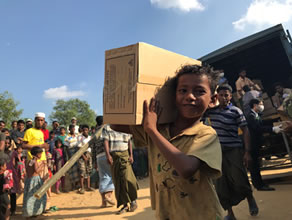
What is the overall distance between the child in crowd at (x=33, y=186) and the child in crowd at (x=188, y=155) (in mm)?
3484

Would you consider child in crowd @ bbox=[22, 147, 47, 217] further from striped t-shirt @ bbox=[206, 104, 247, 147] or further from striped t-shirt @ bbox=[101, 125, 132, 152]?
striped t-shirt @ bbox=[206, 104, 247, 147]

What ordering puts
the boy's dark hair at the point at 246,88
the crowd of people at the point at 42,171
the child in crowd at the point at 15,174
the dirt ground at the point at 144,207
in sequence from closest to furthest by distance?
the dirt ground at the point at 144,207 < the crowd of people at the point at 42,171 < the child in crowd at the point at 15,174 < the boy's dark hair at the point at 246,88

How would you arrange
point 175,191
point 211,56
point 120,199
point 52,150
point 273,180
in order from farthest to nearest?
1. point 52,150
2. point 211,56
3. point 273,180
4. point 120,199
5. point 175,191

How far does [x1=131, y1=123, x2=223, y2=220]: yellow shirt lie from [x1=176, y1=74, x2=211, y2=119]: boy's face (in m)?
0.12

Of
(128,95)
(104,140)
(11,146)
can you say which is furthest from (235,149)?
(11,146)

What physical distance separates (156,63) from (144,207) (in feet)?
12.0

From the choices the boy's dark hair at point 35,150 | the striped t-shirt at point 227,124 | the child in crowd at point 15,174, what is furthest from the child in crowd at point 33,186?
the striped t-shirt at point 227,124

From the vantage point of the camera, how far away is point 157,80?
4.27 ft

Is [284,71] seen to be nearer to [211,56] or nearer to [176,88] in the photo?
[211,56]

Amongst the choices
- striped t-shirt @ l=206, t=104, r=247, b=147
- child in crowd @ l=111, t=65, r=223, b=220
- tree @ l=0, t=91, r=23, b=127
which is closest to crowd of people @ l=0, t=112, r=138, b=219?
striped t-shirt @ l=206, t=104, r=247, b=147

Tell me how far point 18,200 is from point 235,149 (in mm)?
5630

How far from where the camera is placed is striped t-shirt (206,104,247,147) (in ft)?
9.43

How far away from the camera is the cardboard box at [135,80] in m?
1.20

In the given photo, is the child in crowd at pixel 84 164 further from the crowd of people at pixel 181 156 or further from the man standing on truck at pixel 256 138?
the man standing on truck at pixel 256 138
